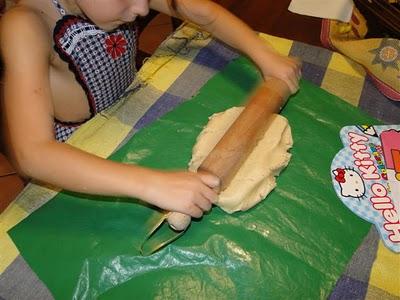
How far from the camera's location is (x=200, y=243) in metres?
0.64

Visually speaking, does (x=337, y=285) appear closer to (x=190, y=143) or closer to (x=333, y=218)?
(x=333, y=218)

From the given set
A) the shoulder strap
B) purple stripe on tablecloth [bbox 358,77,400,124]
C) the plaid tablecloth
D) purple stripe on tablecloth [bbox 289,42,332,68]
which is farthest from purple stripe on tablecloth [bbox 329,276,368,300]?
the shoulder strap

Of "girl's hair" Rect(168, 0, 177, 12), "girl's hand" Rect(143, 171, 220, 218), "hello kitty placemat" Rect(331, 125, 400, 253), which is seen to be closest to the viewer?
"girl's hand" Rect(143, 171, 220, 218)

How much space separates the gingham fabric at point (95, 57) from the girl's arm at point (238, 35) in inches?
5.1

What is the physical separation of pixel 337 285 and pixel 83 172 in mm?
404

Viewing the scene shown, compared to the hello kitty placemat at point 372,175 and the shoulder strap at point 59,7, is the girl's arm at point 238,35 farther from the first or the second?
the shoulder strap at point 59,7

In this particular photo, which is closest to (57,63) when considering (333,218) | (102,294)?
(102,294)

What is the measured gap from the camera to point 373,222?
69 cm

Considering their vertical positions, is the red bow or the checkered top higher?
the checkered top

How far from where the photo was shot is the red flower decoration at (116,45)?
2.66 ft

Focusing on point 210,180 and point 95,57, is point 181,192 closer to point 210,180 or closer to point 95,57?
point 210,180

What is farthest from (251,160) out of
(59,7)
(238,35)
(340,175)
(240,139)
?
(59,7)

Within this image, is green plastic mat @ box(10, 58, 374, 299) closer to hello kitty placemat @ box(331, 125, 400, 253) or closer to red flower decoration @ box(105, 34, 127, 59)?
hello kitty placemat @ box(331, 125, 400, 253)

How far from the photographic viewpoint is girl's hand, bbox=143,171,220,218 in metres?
0.59
